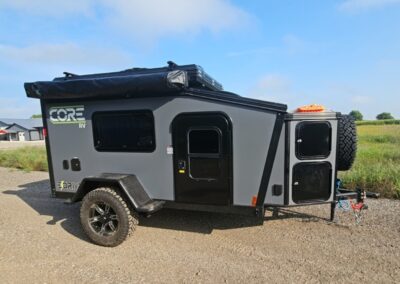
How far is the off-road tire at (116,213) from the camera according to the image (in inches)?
157

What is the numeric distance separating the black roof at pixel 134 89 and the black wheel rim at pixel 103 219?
177 cm

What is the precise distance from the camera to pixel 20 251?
393 centimetres

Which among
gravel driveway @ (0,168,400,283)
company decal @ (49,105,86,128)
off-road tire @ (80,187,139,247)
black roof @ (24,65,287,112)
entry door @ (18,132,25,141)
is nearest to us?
gravel driveway @ (0,168,400,283)

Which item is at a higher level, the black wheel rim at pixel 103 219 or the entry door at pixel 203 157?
the entry door at pixel 203 157

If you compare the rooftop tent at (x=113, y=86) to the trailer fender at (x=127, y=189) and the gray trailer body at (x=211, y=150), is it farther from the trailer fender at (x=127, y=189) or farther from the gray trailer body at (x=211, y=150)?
the trailer fender at (x=127, y=189)

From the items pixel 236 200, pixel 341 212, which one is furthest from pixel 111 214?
pixel 341 212

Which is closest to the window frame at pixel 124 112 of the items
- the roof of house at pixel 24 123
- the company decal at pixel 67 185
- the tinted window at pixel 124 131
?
the tinted window at pixel 124 131

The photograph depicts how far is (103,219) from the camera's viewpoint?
4.18 meters

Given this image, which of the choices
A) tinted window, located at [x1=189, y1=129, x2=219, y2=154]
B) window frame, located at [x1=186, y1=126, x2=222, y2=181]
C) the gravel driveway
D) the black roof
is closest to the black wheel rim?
the gravel driveway

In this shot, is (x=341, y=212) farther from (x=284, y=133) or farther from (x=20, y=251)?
(x=20, y=251)

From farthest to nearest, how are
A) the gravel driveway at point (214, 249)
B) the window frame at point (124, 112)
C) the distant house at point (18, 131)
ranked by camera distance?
the distant house at point (18, 131) < the window frame at point (124, 112) < the gravel driveway at point (214, 249)

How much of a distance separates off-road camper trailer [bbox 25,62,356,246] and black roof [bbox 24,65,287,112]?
1 cm

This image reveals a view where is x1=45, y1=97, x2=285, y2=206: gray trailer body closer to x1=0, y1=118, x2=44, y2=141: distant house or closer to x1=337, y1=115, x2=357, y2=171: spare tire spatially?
x1=337, y1=115, x2=357, y2=171: spare tire

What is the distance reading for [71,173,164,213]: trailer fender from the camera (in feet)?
13.1
